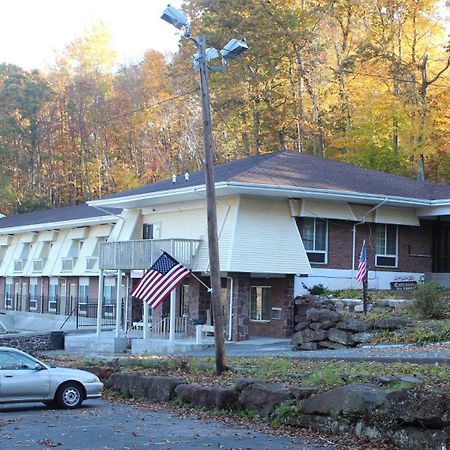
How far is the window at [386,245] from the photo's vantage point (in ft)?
124

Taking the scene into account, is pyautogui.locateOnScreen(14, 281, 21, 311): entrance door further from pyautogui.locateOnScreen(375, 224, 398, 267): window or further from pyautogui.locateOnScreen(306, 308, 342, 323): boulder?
pyautogui.locateOnScreen(306, 308, 342, 323): boulder

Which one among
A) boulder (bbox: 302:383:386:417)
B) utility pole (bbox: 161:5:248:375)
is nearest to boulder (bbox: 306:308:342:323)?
utility pole (bbox: 161:5:248:375)

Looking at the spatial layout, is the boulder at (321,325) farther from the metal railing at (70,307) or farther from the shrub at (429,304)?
the metal railing at (70,307)

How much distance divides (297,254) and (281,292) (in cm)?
172

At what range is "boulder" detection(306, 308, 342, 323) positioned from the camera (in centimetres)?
2877

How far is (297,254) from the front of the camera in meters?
34.7

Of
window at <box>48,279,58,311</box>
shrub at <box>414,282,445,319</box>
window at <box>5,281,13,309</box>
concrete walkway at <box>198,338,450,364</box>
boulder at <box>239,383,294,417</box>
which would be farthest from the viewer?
window at <box>5,281,13,309</box>

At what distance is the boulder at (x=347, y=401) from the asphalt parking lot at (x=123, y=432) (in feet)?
2.07

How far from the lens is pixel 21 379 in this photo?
18.1 metres

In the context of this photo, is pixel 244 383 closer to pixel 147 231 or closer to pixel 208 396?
pixel 208 396

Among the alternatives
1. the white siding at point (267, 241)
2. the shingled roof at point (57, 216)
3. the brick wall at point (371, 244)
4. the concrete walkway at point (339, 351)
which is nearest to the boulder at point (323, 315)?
the concrete walkway at point (339, 351)

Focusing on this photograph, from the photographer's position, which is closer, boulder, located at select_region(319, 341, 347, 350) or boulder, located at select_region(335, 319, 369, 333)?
boulder, located at select_region(335, 319, 369, 333)

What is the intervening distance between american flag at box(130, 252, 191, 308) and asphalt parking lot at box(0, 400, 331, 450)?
459 inches

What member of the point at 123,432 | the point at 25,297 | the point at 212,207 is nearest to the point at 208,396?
the point at 123,432
